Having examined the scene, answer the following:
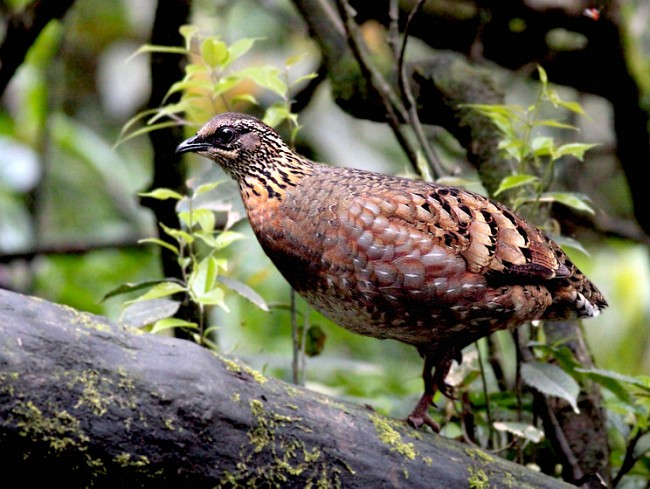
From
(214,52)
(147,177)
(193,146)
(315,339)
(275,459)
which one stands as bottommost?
(147,177)

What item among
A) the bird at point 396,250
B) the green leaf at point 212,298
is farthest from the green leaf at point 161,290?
the bird at point 396,250

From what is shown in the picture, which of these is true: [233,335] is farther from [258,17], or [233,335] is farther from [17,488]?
[17,488]

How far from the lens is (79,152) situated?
22.0ft

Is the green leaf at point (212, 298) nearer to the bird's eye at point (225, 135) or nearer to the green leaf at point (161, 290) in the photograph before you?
the green leaf at point (161, 290)

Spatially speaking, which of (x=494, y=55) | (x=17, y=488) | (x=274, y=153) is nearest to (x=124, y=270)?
(x=494, y=55)

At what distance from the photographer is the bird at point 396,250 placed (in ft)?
10.3

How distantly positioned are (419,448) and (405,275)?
603mm

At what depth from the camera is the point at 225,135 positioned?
3512 millimetres

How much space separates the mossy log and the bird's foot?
1.65 feet

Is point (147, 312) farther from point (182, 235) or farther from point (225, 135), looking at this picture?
point (225, 135)

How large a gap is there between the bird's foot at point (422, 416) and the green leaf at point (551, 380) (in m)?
0.41

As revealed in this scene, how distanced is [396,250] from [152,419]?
118cm

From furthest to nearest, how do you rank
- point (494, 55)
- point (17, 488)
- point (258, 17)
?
point (258, 17) → point (494, 55) → point (17, 488)

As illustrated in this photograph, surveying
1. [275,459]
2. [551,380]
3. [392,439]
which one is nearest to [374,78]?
[551,380]
